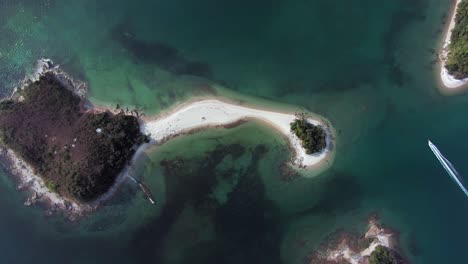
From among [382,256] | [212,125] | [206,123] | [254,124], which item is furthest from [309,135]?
[382,256]

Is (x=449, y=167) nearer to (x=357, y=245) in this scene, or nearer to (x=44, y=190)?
(x=357, y=245)

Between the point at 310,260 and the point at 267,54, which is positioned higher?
the point at 267,54

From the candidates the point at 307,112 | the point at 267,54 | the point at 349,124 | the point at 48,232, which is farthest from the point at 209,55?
the point at 48,232

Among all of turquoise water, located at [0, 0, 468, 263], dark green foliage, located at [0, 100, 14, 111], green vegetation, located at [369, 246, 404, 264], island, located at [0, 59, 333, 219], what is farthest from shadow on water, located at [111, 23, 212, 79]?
green vegetation, located at [369, 246, 404, 264]

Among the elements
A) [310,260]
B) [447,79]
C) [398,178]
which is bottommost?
[310,260]

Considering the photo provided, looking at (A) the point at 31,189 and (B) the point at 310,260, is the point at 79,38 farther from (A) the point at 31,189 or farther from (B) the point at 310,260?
(B) the point at 310,260

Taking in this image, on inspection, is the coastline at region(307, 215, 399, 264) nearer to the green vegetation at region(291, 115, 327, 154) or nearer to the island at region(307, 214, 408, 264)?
the island at region(307, 214, 408, 264)
